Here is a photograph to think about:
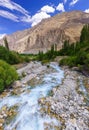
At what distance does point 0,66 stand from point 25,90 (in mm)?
4964

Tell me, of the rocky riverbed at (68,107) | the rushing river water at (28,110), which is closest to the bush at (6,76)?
the rushing river water at (28,110)

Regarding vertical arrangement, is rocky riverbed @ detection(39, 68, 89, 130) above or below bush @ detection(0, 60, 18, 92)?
below

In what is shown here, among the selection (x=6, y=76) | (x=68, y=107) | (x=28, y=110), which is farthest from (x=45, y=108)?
(x=6, y=76)

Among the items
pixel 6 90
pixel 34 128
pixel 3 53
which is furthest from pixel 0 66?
pixel 3 53

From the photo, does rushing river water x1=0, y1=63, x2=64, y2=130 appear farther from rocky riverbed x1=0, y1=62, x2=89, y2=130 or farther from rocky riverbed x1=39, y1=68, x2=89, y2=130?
rocky riverbed x1=39, y1=68, x2=89, y2=130

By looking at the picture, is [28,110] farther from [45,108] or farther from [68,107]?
[68,107]

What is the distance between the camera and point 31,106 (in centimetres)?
1944

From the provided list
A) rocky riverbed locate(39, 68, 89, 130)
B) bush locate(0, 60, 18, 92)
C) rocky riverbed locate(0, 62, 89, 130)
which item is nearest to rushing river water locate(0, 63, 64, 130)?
rocky riverbed locate(0, 62, 89, 130)

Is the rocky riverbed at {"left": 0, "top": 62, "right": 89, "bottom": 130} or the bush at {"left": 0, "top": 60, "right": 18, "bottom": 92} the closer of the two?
the rocky riverbed at {"left": 0, "top": 62, "right": 89, "bottom": 130}

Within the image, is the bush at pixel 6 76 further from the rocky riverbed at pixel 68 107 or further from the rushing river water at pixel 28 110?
the rocky riverbed at pixel 68 107

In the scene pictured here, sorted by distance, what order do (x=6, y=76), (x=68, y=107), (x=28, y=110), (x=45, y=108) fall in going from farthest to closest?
1. (x=6, y=76)
2. (x=68, y=107)
3. (x=45, y=108)
4. (x=28, y=110)

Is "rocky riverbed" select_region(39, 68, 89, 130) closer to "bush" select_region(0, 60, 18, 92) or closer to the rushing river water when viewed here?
the rushing river water

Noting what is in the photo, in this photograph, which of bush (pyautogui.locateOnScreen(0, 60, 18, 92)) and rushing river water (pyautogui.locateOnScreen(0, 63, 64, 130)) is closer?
rushing river water (pyautogui.locateOnScreen(0, 63, 64, 130))

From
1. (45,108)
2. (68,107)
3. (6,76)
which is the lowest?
(68,107)
